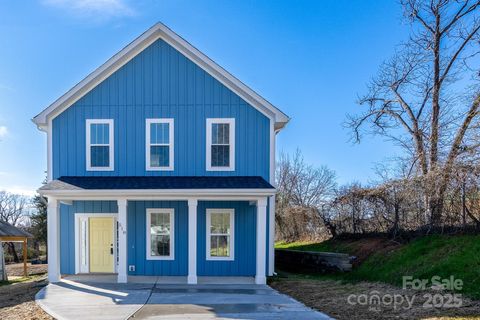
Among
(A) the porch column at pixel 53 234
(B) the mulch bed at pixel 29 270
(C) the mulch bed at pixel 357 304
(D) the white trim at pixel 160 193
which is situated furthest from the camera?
(B) the mulch bed at pixel 29 270

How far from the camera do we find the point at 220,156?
1184cm

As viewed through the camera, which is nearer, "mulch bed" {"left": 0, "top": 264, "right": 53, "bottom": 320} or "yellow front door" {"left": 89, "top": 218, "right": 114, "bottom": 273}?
"mulch bed" {"left": 0, "top": 264, "right": 53, "bottom": 320}

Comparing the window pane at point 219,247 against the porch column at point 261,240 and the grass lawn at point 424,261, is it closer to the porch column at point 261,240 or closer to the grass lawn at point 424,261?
the porch column at point 261,240

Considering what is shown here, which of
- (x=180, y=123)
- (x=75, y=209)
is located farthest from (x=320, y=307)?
(x=75, y=209)

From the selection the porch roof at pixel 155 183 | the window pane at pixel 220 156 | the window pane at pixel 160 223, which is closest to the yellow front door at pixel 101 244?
Result: the window pane at pixel 160 223

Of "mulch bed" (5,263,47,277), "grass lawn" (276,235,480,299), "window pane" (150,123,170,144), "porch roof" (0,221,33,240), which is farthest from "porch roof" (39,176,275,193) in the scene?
"mulch bed" (5,263,47,277)

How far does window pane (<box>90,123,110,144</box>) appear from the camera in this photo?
1185cm

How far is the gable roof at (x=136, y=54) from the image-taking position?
1170 cm

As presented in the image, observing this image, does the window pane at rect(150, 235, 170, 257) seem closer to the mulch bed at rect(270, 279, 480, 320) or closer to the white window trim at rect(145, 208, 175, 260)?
the white window trim at rect(145, 208, 175, 260)

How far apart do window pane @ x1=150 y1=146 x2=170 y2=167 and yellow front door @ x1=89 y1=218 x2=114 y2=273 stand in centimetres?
254

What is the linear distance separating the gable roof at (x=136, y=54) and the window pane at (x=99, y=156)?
69.3 inches

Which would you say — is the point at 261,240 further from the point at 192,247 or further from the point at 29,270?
the point at 29,270

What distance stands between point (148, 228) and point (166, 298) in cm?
367

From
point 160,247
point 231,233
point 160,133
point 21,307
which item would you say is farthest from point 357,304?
point 160,133
